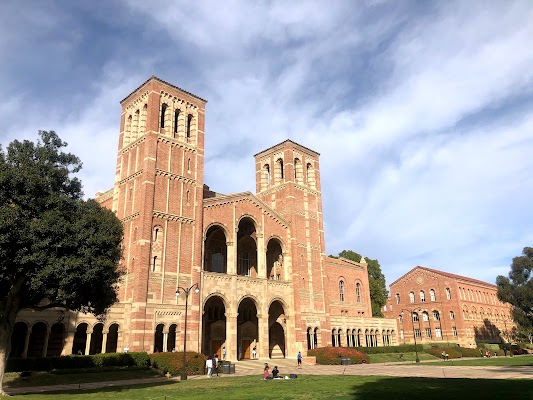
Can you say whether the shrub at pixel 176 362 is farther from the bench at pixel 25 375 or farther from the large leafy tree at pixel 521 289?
the large leafy tree at pixel 521 289

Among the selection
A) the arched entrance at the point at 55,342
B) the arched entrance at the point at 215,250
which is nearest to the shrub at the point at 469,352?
the arched entrance at the point at 215,250

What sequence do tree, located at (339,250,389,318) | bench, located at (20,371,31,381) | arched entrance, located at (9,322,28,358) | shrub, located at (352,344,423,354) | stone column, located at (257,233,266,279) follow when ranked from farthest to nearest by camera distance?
1. tree, located at (339,250,389,318)
2. shrub, located at (352,344,423,354)
3. stone column, located at (257,233,266,279)
4. arched entrance, located at (9,322,28,358)
5. bench, located at (20,371,31,381)

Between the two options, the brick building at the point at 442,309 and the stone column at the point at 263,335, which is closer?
the stone column at the point at 263,335

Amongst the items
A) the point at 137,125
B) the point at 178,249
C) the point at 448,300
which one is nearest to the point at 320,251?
the point at 178,249

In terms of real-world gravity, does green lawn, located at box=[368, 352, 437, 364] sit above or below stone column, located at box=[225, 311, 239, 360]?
below

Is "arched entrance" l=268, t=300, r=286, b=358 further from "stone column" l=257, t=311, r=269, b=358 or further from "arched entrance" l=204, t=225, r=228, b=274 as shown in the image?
"arched entrance" l=204, t=225, r=228, b=274

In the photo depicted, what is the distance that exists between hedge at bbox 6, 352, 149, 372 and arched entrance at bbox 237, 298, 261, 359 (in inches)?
636

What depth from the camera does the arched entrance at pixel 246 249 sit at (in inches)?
1946

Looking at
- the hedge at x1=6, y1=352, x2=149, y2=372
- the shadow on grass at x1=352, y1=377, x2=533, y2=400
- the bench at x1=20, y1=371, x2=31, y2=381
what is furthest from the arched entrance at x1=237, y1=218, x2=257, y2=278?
the shadow on grass at x1=352, y1=377, x2=533, y2=400

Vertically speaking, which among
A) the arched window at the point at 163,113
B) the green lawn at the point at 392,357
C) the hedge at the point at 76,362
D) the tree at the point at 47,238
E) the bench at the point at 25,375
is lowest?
the green lawn at the point at 392,357

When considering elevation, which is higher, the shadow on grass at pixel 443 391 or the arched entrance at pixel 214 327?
the arched entrance at pixel 214 327

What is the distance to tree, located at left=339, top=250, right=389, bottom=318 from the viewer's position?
77.0 metres

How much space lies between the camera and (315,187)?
55906 mm

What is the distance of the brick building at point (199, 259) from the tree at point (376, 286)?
1767 centimetres
